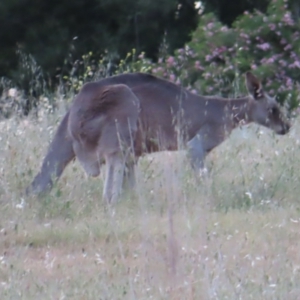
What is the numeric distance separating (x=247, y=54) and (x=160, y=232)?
7.55 meters

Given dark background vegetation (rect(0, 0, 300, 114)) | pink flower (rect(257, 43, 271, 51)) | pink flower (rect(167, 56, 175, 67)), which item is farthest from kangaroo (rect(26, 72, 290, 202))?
dark background vegetation (rect(0, 0, 300, 114))

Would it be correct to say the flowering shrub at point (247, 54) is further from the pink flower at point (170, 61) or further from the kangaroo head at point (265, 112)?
the kangaroo head at point (265, 112)

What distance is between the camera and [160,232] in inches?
228

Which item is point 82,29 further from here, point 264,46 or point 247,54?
point 264,46

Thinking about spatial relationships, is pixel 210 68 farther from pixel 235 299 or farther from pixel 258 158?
pixel 235 299

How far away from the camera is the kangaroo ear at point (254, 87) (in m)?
8.72

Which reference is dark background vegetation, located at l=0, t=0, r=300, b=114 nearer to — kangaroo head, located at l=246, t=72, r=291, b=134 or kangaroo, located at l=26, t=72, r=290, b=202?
kangaroo head, located at l=246, t=72, r=291, b=134

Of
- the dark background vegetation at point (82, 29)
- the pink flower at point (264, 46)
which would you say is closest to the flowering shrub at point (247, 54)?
the pink flower at point (264, 46)

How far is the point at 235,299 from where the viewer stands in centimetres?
416

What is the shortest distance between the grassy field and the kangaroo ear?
2.25ft

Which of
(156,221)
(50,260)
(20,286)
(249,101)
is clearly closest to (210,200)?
(156,221)

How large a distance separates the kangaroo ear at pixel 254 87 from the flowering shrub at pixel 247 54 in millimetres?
3390

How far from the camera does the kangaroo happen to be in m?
7.05

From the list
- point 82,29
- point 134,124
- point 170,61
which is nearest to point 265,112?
point 134,124
